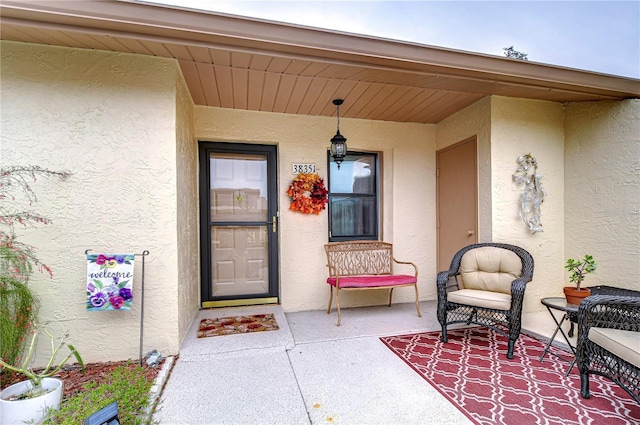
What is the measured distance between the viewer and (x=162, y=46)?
216cm

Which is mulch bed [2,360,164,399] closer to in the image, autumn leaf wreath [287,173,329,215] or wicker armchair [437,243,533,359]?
autumn leaf wreath [287,173,329,215]

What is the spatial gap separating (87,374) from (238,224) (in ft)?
6.57

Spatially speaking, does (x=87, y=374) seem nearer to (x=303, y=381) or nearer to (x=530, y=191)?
(x=303, y=381)

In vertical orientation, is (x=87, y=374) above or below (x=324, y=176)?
below

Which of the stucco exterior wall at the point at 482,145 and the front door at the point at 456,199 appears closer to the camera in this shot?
the stucco exterior wall at the point at 482,145

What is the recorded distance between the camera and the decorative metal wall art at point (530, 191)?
130 inches

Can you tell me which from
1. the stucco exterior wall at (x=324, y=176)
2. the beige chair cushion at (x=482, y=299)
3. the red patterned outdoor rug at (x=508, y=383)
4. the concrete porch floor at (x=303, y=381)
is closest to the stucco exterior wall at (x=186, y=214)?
the concrete porch floor at (x=303, y=381)

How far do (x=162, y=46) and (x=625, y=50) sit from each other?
5.54m

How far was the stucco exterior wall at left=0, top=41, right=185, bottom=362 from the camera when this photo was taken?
222cm

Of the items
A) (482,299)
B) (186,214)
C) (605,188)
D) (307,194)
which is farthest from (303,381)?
(605,188)

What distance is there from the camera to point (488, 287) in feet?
9.78

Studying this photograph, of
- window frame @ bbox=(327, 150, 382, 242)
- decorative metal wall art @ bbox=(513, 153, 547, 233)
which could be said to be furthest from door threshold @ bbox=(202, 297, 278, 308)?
decorative metal wall art @ bbox=(513, 153, 547, 233)

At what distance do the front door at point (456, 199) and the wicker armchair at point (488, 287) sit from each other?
499 mm

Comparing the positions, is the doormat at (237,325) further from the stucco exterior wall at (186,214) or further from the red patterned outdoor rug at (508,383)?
the red patterned outdoor rug at (508,383)
